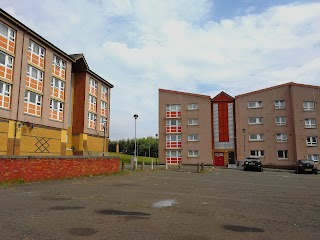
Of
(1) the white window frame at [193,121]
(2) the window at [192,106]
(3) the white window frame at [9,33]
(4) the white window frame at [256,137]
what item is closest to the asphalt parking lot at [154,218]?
(3) the white window frame at [9,33]

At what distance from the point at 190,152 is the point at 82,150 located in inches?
762

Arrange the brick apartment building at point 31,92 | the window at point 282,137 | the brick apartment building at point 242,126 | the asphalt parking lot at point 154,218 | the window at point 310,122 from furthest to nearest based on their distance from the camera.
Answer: the window at point 282,137 → the brick apartment building at point 242,126 → the window at point 310,122 → the brick apartment building at point 31,92 → the asphalt parking lot at point 154,218

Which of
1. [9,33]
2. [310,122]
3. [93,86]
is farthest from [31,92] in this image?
[310,122]

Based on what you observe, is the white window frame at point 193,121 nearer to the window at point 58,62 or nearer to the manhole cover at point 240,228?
the window at point 58,62

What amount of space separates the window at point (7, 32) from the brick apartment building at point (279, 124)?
108 feet

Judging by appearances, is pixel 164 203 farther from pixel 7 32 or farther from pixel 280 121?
pixel 280 121

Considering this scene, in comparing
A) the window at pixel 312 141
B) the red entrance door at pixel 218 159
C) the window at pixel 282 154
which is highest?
the window at pixel 312 141

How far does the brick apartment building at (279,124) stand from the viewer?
43.2m

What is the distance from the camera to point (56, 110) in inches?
1234

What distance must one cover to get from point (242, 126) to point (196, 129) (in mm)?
7322

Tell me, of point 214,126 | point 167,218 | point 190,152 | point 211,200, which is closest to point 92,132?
point 190,152

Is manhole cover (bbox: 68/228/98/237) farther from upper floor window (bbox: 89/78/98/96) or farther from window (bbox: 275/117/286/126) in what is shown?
window (bbox: 275/117/286/126)

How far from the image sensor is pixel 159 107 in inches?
1999

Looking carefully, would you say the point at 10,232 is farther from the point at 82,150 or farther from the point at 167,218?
the point at 82,150
